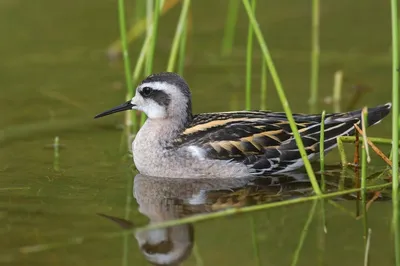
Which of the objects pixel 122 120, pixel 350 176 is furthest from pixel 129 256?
pixel 122 120

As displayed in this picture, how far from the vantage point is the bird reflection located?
6832 millimetres

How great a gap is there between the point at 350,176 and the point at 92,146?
8.56 ft

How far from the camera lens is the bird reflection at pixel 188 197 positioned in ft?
22.4

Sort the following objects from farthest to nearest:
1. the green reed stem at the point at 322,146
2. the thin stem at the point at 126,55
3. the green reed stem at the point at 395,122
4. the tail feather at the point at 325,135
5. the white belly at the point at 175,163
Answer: the tail feather at the point at 325,135
the thin stem at the point at 126,55
the white belly at the point at 175,163
the green reed stem at the point at 322,146
the green reed stem at the point at 395,122

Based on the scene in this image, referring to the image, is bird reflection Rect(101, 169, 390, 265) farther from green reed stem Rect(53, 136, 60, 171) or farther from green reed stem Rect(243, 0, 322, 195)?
green reed stem Rect(53, 136, 60, 171)

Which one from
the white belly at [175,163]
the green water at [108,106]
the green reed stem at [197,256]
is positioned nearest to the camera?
the green reed stem at [197,256]

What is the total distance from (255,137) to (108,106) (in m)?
2.52

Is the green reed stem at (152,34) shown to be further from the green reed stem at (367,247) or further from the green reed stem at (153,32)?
the green reed stem at (367,247)

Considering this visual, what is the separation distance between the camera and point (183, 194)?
8180 millimetres

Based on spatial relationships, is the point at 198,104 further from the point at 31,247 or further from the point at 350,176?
the point at 31,247

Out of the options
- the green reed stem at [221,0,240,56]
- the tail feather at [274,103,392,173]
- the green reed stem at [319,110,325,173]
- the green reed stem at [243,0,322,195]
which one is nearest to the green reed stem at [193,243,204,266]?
the green reed stem at [243,0,322,195]

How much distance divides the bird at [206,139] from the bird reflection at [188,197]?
11 centimetres

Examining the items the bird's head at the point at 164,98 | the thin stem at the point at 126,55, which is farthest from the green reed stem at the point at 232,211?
the thin stem at the point at 126,55

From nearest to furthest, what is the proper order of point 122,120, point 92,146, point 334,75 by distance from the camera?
point 92,146, point 122,120, point 334,75
